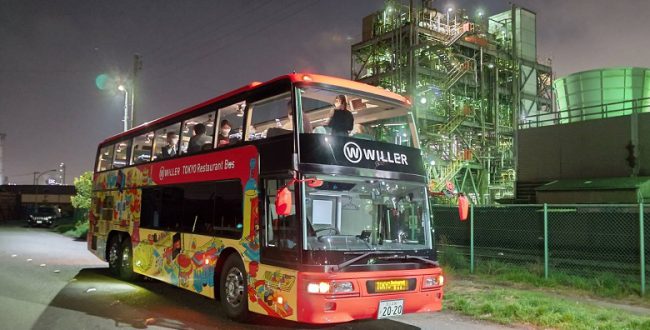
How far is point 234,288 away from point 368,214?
2447 mm

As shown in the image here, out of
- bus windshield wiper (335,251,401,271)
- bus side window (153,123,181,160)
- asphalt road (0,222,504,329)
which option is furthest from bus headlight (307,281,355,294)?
bus side window (153,123,181,160)

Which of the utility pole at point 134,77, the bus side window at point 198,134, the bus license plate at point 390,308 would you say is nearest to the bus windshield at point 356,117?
the bus side window at point 198,134

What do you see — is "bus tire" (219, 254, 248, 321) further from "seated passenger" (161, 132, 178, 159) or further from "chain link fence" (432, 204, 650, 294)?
"chain link fence" (432, 204, 650, 294)

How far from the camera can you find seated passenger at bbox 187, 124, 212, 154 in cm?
944

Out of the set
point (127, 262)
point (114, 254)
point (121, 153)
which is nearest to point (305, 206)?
point (127, 262)

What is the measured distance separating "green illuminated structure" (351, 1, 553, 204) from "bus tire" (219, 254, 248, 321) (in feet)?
93.1

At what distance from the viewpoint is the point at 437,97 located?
38.4 metres

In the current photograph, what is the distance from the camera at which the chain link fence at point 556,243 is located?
1174 centimetres

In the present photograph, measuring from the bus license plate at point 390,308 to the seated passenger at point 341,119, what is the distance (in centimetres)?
247

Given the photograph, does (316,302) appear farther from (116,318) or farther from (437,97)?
(437,97)

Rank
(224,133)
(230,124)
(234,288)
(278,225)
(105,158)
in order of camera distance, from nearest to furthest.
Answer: (278,225), (234,288), (230,124), (224,133), (105,158)

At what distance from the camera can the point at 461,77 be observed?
124 feet

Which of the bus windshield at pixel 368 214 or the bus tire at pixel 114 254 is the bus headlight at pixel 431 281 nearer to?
the bus windshield at pixel 368 214

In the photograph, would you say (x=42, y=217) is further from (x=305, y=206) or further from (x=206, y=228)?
(x=305, y=206)
